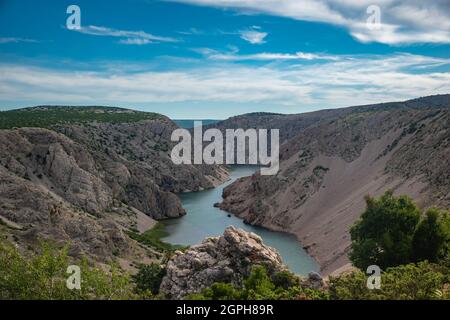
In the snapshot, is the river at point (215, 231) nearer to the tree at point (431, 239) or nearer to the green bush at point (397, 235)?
the green bush at point (397, 235)

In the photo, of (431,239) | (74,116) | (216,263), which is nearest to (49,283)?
(216,263)

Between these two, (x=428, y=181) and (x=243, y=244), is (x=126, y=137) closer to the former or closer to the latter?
(x=428, y=181)

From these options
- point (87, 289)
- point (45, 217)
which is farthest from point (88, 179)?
point (87, 289)

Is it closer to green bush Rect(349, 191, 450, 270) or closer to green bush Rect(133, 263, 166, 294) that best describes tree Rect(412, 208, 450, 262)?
green bush Rect(349, 191, 450, 270)

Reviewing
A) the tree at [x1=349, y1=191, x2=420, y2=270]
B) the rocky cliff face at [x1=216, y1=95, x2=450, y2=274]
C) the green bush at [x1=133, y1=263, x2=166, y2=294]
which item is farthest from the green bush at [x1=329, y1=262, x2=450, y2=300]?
the rocky cliff face at [x1=216, y1=95, x2=450, y2=274]

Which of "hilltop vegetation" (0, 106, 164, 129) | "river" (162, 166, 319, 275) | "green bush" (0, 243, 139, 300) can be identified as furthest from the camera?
"hilltop vegetation" (0, 106, 164, 129)

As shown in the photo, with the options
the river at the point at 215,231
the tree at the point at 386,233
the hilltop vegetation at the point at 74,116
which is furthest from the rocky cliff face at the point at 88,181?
the tree at the point at 386,233
